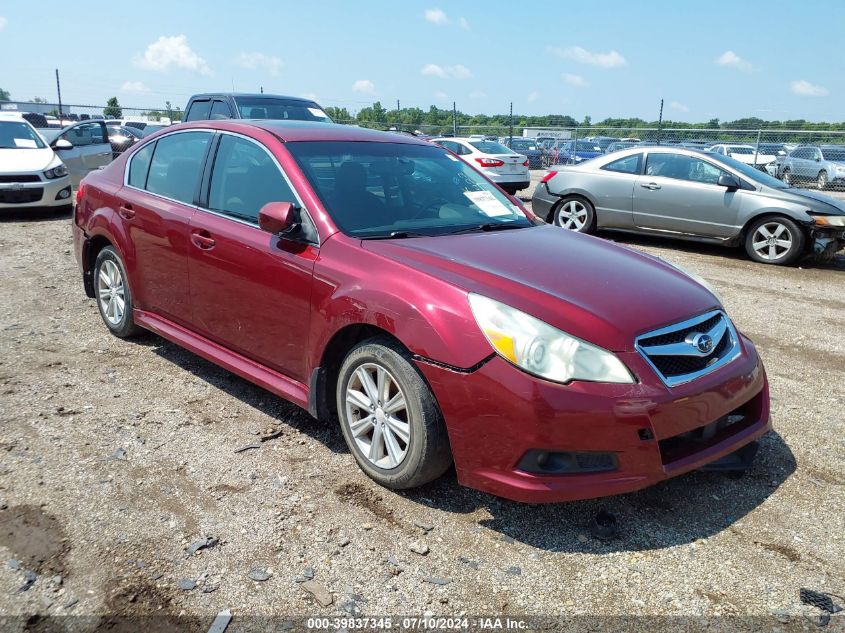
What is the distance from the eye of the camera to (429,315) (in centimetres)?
285

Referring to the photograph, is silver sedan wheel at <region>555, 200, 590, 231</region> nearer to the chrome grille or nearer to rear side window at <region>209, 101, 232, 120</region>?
rear side window at <region>209, 101, 232, 120</region>

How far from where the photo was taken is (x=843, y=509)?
10.3 feet

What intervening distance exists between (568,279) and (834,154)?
20747mm

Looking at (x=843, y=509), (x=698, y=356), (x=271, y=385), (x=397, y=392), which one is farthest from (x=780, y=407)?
(x=271, y=385)

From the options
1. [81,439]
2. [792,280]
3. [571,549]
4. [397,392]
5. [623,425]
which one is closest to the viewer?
[623,425]

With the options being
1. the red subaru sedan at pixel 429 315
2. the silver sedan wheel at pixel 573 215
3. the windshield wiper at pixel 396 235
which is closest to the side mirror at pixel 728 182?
the silver sedan wheel at pixel 573 215

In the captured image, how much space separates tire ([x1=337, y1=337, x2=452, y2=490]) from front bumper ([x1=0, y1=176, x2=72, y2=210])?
31.5 feet

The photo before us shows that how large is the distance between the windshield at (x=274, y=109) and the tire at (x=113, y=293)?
499cm

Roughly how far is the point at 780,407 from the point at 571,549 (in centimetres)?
222

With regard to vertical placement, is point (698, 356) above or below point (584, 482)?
above

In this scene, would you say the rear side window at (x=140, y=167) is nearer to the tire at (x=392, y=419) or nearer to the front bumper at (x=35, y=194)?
the tire at (x=392, y=419)

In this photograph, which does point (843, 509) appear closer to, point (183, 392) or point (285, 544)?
point (285, 544)

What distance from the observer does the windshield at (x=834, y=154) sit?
1983 cm

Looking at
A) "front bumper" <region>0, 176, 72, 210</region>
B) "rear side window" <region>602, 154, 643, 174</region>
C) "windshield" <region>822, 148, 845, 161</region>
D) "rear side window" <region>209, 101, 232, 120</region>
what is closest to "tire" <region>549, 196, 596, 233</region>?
"rear side window" <region>602, 154, 643, 174</region>
